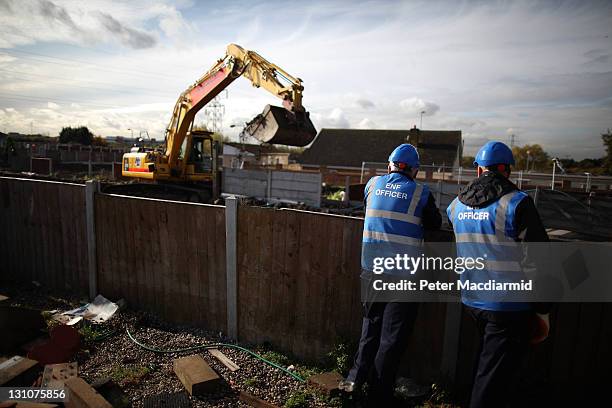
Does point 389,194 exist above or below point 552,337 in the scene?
above

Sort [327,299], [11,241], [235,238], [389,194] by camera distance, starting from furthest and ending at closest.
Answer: [11,241], [235,238], [327,299], [389,194]

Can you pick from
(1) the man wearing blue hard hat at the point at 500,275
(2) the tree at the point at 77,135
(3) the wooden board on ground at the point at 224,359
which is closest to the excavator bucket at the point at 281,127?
(3) the wooden board on ground at the point at 224,359

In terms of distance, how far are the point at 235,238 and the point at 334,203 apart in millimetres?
10119

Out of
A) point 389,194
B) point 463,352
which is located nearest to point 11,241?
point 389,194

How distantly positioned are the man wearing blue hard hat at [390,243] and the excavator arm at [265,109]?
6210 millimetres

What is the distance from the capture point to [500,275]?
254 cm

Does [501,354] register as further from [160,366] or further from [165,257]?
[165,257]

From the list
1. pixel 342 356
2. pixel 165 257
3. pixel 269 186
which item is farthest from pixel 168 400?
pixel 269 186

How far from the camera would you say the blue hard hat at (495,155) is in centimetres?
270

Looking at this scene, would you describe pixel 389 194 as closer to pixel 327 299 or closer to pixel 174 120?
pixel 327 299

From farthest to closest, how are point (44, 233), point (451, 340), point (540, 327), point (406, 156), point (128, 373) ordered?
point (44, 233) < point (128, 373) < point (451, 340) < point (406, 156) < point (540, 327)

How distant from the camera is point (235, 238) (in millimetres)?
4340

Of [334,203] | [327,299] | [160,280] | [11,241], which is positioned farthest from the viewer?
[334,203]

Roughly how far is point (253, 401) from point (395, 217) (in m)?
2.04
